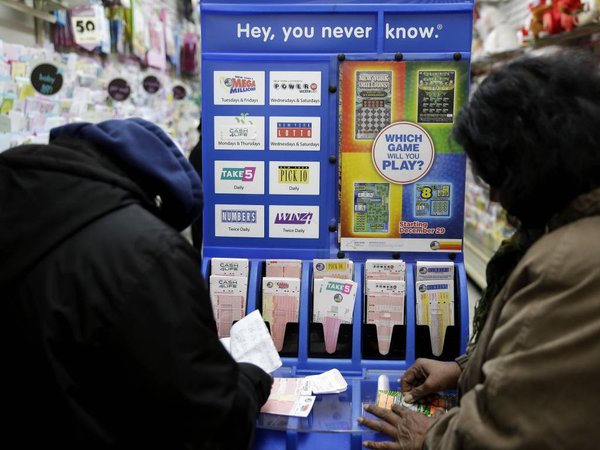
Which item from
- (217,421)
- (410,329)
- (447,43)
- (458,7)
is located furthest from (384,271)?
(217,421)

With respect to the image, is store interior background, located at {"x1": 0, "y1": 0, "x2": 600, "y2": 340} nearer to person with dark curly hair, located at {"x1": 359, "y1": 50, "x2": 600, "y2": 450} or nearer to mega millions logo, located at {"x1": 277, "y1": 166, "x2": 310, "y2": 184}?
mega millions logo, located at {"x1": 277, "y1": 166, "x2": 310, "y2": 184}

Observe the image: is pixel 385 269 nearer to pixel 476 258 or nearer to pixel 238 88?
pixel 238 88

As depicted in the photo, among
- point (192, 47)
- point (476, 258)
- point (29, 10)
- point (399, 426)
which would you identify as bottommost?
point (476, 258)

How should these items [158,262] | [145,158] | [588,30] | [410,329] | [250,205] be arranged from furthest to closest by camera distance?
[588,30], [250,205], [410,329], [145,158], [158,262]

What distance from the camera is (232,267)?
227 centimetres

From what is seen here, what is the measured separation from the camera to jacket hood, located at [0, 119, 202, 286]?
3.34 feet

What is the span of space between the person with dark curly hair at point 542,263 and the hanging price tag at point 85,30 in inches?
116

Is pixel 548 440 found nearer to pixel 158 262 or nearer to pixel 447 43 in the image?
pixel 158 262

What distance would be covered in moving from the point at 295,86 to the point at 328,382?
114 cm

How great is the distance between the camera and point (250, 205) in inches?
90.9

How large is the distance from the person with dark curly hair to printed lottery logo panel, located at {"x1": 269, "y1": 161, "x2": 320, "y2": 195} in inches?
37.6

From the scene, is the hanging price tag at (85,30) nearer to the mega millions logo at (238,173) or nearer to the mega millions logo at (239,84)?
the mega millions logo at (239,84)

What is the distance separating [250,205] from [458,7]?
3.68 feet

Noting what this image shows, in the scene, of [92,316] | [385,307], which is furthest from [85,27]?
[92,316]
